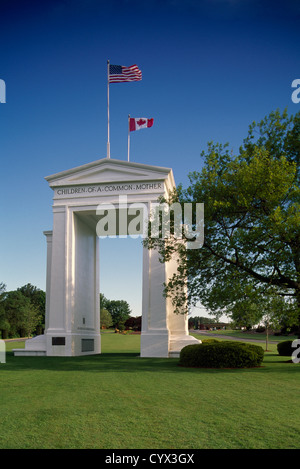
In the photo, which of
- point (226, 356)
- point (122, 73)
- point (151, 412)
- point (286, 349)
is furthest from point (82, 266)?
point (151, 412)

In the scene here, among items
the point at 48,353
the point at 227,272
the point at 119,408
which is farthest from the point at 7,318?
the point at 119,408

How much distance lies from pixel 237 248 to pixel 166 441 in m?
12.4

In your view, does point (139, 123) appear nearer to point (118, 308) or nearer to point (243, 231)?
point (243, 231)

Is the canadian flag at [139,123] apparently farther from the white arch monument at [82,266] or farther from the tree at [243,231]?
the tree at [243,231]

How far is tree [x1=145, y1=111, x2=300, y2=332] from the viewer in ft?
55.9

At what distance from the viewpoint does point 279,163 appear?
61.2ft

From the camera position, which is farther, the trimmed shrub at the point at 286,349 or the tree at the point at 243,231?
the trimmed shrub at the point at 286,349

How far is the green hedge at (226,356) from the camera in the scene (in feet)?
57.8

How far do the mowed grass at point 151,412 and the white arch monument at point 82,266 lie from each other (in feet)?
36.6

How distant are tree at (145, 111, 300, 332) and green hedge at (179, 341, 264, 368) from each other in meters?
1.97

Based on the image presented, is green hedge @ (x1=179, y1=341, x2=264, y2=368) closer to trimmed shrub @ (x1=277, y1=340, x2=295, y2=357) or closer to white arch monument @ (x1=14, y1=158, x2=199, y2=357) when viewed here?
white arch monument @ (x1=14, y1=158, x2=199, y2=357)

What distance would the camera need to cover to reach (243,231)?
57.3 ft

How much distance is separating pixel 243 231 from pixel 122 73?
17.5 metres

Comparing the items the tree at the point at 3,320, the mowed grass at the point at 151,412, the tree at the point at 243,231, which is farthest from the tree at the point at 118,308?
the mowed grass at the point at 151,412
